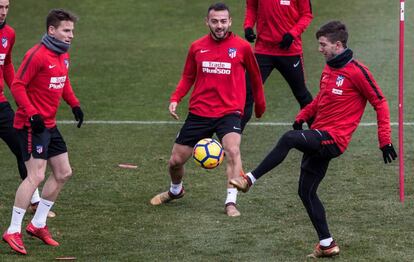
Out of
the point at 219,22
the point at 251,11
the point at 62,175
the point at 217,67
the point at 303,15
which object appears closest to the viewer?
the point at 62,175

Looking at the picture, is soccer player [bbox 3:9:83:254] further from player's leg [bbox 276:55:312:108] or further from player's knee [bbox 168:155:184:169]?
player's leg [bbox 276:55:312:108]

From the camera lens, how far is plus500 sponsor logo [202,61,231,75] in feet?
38.8

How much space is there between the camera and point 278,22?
14586 millimetres

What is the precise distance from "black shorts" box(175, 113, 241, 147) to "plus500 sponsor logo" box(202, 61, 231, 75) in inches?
19.8

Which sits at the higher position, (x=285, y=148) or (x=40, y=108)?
(x=40, y=108)

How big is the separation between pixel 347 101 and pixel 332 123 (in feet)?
0.83

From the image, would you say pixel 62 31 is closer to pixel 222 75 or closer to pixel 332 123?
pixel 222 75

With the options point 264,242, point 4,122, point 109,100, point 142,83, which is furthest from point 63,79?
point 142,83

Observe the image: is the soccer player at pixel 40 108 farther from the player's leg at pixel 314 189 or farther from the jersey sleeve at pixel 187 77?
the player's leg at pixel 314 189

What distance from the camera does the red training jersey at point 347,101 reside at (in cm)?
985

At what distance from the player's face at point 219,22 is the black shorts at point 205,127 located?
3.04 feet

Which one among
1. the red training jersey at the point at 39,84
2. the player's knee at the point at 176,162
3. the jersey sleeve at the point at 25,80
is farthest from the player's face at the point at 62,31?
the player's knee at the point at 176,162

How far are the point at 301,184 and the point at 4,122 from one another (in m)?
3.80

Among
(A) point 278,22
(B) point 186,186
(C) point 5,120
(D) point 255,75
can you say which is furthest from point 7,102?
(A) point 278,22
